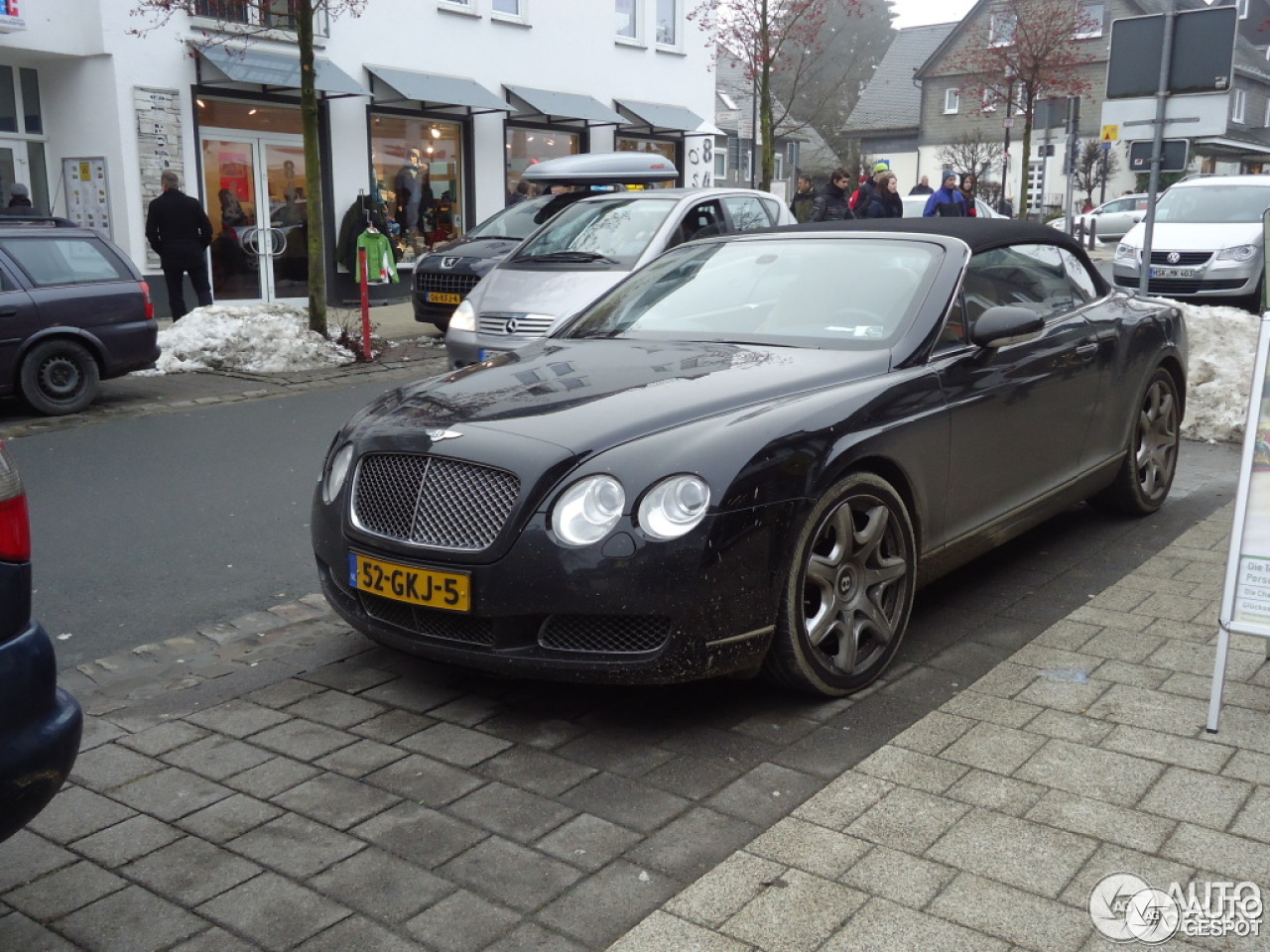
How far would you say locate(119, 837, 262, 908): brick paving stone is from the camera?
306 centimetres

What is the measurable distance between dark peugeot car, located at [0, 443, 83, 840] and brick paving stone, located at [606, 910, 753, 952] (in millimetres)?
1041

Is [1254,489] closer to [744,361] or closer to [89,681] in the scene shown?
[744,361]

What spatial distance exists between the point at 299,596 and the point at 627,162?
1141cm

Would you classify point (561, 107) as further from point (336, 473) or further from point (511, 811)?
point (511, 811)

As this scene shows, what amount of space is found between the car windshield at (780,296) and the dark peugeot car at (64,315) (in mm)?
6638

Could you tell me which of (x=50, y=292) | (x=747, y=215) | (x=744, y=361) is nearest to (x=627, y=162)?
(x=747, y=215)

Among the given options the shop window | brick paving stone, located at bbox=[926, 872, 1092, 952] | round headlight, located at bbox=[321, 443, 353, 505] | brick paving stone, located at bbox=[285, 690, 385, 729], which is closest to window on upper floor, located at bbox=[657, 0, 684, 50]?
the shop window

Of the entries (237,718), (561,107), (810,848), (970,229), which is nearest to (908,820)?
(810,848)

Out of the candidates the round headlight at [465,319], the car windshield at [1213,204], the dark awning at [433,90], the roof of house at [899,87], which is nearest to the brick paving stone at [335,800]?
the round headlight at [465,319]

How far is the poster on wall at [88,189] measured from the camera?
1702 cm

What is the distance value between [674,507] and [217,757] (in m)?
1.57

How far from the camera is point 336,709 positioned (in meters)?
4.20

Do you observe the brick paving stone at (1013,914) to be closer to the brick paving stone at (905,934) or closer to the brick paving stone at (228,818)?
the brick paving stone at (905,934)

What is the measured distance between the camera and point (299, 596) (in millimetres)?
5582
